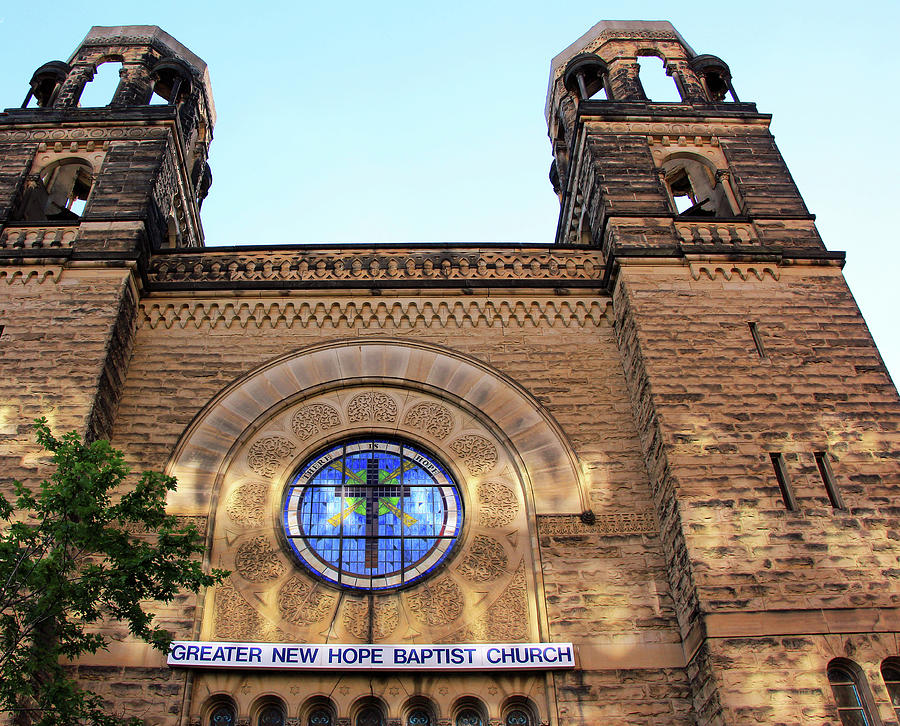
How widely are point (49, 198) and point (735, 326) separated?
13.1 m

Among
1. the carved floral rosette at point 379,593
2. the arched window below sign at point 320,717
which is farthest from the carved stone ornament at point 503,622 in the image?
the arched window below sign at point 320,717

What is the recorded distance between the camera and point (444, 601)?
10906mm

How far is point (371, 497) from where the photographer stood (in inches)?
468

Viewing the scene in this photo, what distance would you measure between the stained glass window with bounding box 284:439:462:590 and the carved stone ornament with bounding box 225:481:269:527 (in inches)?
13.1

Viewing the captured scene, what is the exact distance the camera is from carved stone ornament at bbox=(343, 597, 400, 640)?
10586 mm

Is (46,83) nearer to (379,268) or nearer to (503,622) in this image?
(379,268)

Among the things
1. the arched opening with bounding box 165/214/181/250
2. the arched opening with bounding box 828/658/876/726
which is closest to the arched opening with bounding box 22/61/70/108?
the arched opening with bounding box 165/214/181/250

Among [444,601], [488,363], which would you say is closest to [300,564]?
[444,601]

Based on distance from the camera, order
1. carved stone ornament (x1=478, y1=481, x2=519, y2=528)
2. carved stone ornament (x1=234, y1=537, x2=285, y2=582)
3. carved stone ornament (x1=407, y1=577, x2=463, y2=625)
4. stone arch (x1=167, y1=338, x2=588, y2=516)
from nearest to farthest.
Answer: carved stone ornament (x1=407, y1=577, x2=463, y2=625) < carved stone ornament (x1=234, y1=537, x2=285, y2=582) < carved stone ornament (x1=478, y1=481, x2=519, y2=528) < stone arch (x1=167, y1=338, x2=588, y2=516)

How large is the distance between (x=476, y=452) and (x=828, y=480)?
4.71m

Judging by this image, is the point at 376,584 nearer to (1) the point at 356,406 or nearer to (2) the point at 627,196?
(1) the point at 356,406

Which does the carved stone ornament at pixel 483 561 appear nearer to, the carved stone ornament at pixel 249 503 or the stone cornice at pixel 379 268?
the carved stone ornament at pixel 249 503

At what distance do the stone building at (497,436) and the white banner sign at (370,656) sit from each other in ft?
0.12

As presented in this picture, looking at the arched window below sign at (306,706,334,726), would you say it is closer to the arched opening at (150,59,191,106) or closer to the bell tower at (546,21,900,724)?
the bell tower at (546,21,900,724)
